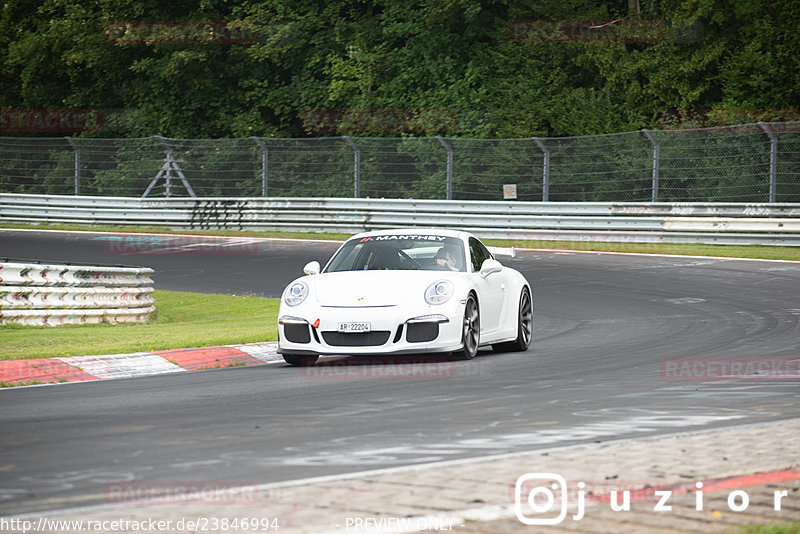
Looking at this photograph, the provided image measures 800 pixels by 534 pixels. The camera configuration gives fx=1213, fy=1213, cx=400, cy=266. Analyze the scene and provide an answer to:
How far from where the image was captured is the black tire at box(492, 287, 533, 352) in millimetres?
12422

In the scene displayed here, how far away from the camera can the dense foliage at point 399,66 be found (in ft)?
Answer: 108

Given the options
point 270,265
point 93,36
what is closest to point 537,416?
point 270,265

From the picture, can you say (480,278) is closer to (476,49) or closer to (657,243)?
(657,243)

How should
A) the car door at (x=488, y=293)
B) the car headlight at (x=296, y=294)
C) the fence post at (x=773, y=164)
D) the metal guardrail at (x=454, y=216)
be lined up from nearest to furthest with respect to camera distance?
the car headlight at (x=296, y=294) → the car door at (x=488, y=293) → the fence post at (x=773, y=164) → the metal guardrail at (x=454, y=216)

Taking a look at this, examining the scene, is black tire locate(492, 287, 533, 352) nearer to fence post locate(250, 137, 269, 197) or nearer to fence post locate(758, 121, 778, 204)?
fence post locate(758, 121, 778, 204)

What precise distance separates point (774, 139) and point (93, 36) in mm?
23783

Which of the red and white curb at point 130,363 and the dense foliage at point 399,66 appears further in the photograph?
the dense foliage at point 399,66

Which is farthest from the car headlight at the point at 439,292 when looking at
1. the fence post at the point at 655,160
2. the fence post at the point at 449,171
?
the fence post at the point at 449,171

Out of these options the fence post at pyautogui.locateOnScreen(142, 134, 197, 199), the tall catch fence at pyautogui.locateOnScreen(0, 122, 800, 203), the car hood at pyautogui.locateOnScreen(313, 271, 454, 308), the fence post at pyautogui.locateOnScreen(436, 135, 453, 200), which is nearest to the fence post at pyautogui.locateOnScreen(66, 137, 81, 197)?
the tall catch fence at pyautogui.locateOnScreen(0, 122, 800, 203)

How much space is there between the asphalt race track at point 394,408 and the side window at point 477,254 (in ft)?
3.08

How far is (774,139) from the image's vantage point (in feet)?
83.4

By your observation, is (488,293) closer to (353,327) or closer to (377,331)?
(377,331)

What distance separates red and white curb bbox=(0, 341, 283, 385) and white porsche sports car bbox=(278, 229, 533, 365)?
2.51 ft

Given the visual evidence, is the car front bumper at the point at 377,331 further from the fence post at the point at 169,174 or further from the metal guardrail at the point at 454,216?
the fence post at the point at 169,174
